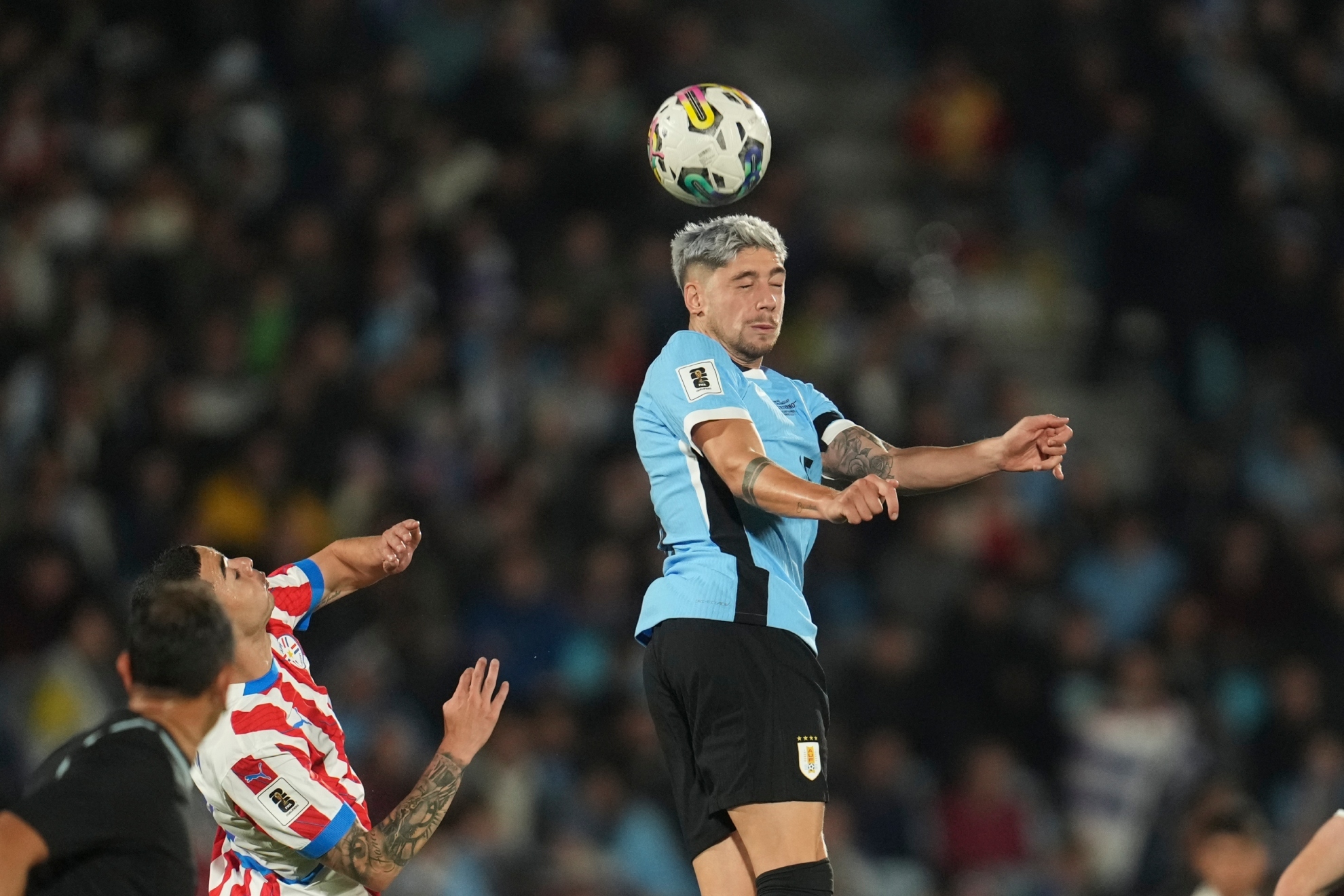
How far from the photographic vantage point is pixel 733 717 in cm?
509

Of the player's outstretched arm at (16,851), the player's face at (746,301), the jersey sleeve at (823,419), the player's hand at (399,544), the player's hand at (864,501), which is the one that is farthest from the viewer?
the player's hand at (399,544)

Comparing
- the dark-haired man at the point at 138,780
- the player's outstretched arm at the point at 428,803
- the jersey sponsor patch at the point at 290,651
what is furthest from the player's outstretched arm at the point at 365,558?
the dark-haired man at the point at 138,780

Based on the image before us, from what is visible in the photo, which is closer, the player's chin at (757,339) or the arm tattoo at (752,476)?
the arm tattoo at (752,476)

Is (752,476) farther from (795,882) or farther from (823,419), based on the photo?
(795,882)

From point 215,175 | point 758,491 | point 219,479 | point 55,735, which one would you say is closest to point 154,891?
point 758,491

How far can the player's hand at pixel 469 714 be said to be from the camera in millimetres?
5227

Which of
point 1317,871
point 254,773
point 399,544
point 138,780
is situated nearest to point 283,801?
point 254,773

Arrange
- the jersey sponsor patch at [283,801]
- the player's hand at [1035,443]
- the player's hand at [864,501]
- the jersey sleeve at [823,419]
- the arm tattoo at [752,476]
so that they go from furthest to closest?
the jersey sleeve at [823,419] < the player's hand at [1035,443] < the jersey sponsor patch at [283,801] < the arm tattoo at [752,476] < the player's hand at [864,501]

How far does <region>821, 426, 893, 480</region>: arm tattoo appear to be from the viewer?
571 cm

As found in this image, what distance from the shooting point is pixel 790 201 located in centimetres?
1263

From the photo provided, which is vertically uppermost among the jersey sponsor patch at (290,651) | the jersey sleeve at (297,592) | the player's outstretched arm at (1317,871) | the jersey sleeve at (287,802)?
the jersey sleeve at (297,592)

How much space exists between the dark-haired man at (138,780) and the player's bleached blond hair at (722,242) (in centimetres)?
203

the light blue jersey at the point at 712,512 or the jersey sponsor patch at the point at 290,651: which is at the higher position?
the light blue jersey at the point at 712,512

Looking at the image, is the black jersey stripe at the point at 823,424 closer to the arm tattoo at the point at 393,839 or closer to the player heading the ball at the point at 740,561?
the player heading the ball at the point at 740,561
